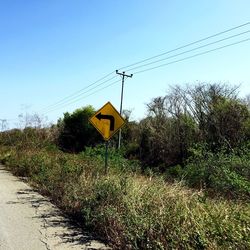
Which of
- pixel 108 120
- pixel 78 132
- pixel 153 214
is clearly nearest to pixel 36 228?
pixel 153 214

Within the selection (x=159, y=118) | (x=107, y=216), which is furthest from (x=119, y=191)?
(x=159, y=118)

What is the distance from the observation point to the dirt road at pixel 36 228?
7734 mm

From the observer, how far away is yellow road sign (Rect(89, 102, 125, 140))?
552 inches

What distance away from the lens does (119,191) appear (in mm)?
9891

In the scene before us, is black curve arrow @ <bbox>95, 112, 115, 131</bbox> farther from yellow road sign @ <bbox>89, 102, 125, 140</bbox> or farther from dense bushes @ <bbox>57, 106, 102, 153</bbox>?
dense bushes @ <bbox>57, 106, 102, 153</bbox>

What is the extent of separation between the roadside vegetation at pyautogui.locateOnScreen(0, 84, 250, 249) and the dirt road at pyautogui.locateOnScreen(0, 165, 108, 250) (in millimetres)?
398

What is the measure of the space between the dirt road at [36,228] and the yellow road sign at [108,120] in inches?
111

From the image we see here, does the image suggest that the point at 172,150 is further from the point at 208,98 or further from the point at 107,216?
the point at 107,216

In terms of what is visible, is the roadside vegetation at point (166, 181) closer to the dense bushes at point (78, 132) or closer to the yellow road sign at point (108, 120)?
the yellow road sign at point (108, 120)

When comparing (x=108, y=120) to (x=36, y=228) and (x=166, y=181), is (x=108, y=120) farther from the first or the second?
(x=36, y=228)

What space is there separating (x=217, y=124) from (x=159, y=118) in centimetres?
1000

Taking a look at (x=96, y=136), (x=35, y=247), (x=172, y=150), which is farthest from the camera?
(x=96, y=136)

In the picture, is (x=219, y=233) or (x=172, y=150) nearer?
(x=219, y=233)

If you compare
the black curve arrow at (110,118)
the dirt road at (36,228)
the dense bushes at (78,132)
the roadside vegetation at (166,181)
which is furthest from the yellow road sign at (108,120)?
the dense bushes at (78,132)
